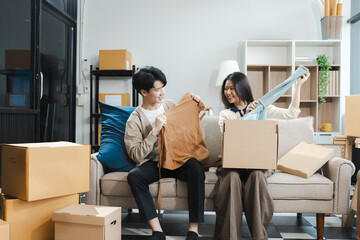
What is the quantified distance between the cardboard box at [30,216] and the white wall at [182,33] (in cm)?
285

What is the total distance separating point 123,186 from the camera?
2.03 m

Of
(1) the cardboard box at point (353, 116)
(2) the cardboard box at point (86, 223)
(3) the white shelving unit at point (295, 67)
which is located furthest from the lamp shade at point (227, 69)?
(2) the cardboard box at point (86, 223)

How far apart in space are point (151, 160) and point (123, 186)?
247 mm

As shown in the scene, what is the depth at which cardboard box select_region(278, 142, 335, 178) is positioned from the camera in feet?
6.75

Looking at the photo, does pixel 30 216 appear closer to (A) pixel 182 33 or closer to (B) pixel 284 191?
(B) pixel 284 191

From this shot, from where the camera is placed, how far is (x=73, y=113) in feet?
14.6

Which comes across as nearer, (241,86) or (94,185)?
(94,185)

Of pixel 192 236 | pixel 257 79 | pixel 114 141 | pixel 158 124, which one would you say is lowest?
pixel 192 236

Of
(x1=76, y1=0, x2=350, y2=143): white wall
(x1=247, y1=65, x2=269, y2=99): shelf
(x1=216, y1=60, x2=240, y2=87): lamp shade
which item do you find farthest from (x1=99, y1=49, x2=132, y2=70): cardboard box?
(x1=247, y1=65, x2=269, y2=99): shelf

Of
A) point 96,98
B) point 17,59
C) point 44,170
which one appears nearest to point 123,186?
point 44,170

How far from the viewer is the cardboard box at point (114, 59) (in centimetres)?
411

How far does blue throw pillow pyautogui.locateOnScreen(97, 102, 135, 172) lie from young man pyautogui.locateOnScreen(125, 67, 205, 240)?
119mm

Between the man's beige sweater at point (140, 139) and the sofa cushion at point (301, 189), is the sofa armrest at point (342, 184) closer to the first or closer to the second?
the sofa cushion at point (301, 189)

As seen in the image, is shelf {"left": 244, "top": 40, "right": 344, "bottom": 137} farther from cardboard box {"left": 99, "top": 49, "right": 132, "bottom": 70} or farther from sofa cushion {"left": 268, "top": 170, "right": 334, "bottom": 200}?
sofa cushion {"left": 268, "top": 170, "right": 334, "bottom": 200}
